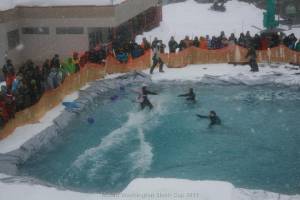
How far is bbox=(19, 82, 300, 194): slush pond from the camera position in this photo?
1535 centimetres

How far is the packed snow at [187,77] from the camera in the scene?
475 inches

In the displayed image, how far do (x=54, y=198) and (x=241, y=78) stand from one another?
14.0m

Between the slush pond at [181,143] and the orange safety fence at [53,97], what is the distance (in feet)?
3.98

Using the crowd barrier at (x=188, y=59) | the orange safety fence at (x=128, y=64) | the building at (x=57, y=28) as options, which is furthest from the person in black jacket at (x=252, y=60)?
the building at (x=57, y=28)

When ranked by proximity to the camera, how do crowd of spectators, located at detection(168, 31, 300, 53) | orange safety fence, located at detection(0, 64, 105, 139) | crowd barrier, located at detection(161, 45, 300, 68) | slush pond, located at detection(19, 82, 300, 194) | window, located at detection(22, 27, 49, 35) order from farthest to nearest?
window, located at detection(22, 27, 49, 35), crowd of spectators, located at detection(168, 31, 300, 53), crowd barrier, located at detection(161, 45, 300, 68), orange safety fence, located at detection(0, 64, 105, 139), slush pond, located at detection(19, 82, 300, 194)

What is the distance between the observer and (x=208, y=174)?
15.3 meters

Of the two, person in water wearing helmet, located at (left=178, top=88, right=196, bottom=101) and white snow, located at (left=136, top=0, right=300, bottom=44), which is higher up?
white snow, located at (left=136, top=0, right=300, bottom=44)

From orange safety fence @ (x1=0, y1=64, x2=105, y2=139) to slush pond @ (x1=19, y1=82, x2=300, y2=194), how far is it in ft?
3.98

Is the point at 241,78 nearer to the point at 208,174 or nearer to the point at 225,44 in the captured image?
the point at 225,44

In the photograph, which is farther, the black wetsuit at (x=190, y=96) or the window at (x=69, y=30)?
the window at (x=69, y=30)

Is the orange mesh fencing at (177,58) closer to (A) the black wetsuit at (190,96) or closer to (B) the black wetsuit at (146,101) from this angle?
(A) the black wetsuit at (190,96)

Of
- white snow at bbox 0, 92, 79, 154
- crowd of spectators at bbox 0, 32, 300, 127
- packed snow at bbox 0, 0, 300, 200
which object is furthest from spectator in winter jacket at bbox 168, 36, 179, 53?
white snow at bbox 0, 92, 79, 154

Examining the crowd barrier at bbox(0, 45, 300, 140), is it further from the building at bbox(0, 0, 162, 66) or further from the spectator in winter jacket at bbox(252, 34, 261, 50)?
the building at bbox(0, 0, 162, 66)

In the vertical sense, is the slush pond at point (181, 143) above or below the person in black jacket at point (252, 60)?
below
